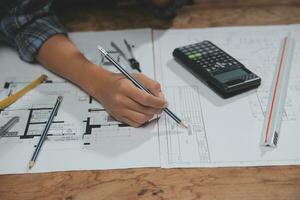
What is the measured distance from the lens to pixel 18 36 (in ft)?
2.34

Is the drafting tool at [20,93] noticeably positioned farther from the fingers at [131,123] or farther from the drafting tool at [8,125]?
the fingers at [131,123]

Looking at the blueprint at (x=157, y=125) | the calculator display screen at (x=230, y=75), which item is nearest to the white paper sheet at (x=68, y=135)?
the blueprint at (x=157, y=125)

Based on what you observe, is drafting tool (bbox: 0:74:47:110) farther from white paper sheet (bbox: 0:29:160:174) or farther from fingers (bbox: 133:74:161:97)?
fingers (bbox: 133:74:161:97)

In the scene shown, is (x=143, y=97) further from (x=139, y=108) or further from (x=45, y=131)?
(x=45, y=131)

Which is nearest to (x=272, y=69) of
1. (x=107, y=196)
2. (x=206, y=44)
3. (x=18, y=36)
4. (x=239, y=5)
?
(x=206, y=44)

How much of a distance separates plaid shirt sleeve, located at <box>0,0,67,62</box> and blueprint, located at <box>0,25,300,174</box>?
31 millimetres

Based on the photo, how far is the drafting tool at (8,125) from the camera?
55 cm

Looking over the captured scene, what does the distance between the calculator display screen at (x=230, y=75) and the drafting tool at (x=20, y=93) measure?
0.31 metres

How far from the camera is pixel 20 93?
2.02 feet

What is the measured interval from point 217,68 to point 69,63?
0.86 ft

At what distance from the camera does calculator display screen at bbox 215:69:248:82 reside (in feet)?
1.98

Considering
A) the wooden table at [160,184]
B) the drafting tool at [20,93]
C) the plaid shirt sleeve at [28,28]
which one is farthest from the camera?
the plaid shirt sleeve at [28,28]

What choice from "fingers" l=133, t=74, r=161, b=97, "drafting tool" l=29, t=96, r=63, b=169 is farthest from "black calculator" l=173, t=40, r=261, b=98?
"drafting tool" l=29, t=96, r=63, b=169

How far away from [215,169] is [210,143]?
5 cm
